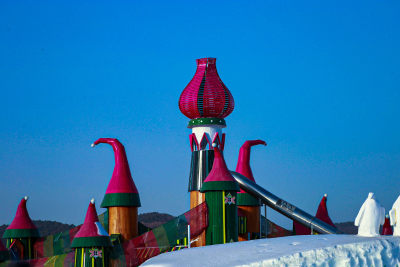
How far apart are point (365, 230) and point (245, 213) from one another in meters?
10.8

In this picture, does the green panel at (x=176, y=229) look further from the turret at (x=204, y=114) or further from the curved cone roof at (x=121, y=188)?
the turret at (x=204, y=114)

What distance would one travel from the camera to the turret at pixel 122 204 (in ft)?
78.4

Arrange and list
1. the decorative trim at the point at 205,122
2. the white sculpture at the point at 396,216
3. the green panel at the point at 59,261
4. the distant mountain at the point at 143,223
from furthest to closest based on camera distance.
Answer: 1. the distant mountain at the point at 143,223
2. the decorative trim at the point at 205,122
3. the green panel at the point at 59,261
4. the white sculpture at the point at 396,216

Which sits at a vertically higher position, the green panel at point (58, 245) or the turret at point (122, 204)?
the turret at point (122, 204)

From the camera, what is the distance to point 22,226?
24.5 metres

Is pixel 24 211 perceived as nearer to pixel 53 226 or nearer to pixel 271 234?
pixel 271 234

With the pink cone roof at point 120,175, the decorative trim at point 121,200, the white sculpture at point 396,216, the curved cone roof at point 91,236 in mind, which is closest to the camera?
the white sculpture at point 396,216

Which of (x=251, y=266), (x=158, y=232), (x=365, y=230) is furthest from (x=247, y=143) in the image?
(x=251, y=266)

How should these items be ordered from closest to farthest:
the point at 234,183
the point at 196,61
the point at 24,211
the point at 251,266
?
the point at 251,266
the point at 234,183
the point at 24,211
the point at 196,61

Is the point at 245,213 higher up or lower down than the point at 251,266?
higher up

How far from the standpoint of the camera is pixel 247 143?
1054 inches

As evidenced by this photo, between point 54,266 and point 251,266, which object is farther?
point 54,266

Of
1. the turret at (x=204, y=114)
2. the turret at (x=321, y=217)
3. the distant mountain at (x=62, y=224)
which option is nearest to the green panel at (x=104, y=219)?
the turret at (x=204, y=114)

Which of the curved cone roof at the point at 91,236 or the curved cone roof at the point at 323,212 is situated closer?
the curved cone roof at the point at 91,236
